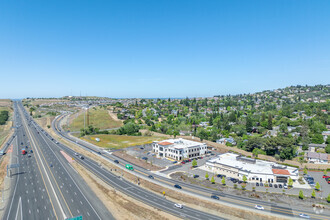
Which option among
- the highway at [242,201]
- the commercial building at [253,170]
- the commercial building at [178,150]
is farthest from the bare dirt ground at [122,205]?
the commercial building at [178,150]

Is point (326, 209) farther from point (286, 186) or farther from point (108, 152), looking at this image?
point (108, 152)

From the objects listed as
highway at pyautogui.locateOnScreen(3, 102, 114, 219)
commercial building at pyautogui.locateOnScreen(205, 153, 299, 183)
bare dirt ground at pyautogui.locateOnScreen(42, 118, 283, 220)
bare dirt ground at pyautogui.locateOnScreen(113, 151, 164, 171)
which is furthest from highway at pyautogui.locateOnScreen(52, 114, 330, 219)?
highway at pyautogui.locateOnScreen(3, 102, 114, 219)

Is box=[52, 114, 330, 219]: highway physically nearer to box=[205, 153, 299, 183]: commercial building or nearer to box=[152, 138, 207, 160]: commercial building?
box=[205, 153, 299, 183]: commercial building

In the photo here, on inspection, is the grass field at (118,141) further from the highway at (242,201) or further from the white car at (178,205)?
the white car at (178,205)

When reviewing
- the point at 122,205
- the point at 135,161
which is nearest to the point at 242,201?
the point at 122,205

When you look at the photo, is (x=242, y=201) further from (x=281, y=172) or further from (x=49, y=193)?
(x=49, y=193)

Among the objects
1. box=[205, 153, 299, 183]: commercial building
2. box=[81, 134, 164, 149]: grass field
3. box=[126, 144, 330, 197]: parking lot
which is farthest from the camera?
box=[81, 134, 164, 149]: grass field
